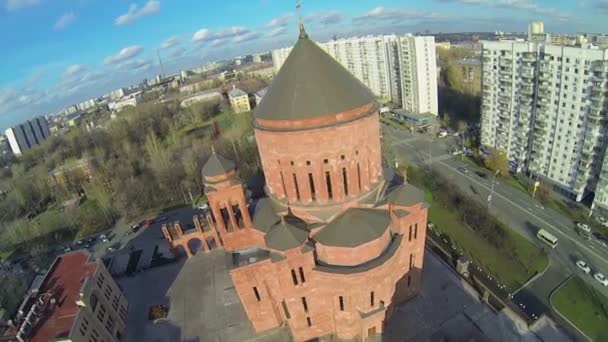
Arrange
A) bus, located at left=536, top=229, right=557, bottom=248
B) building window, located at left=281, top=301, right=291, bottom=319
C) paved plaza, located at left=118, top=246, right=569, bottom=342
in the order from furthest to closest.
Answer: bus, located at left=536, top=229, right=557, bottom=248 < paved plaza, located at left=118, top=246, right=569, bottom=342 < building window, located at left=281, top=301, right=291, bottom=319

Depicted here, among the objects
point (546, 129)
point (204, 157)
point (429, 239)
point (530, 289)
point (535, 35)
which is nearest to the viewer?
point (530, 289)

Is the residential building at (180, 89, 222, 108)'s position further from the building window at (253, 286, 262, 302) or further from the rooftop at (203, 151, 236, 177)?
the building window at (253, 286, 262, 302)

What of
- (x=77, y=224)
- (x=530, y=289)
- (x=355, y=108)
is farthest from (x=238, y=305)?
(x=77, y=224)

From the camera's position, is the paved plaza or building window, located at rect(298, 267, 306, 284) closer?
building window, located at rect(298, 267, 306, 284)

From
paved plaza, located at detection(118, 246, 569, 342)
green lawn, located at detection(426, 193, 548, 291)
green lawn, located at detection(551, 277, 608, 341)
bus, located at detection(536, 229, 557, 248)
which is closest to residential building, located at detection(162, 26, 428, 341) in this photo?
paved plaza, located at detection(118, 246, 569, 342)

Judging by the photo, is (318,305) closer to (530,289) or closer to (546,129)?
(530,289)

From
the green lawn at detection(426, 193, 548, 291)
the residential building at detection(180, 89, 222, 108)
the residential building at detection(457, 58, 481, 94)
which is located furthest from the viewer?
the residential building at detection(180, 89, 222, 108)

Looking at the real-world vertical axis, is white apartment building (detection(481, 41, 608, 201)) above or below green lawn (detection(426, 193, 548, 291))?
above

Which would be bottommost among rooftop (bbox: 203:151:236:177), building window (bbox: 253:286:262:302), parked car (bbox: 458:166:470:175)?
parked car (bbox: 458:166:470:175)
